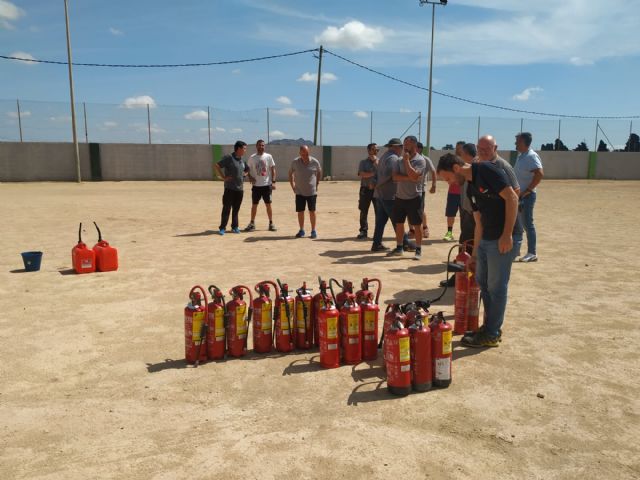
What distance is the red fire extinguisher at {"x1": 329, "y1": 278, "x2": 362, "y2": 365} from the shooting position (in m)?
4.25

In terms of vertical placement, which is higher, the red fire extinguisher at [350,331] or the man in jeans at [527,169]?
the man in jeans at [527,169]

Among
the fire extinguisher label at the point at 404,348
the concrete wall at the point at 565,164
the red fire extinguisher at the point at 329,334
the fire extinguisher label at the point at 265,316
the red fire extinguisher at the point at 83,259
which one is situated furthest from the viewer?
the concrete wall at the point at 565,164

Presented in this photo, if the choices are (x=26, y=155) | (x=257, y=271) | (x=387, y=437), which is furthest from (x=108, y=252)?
(x=26, y=155)

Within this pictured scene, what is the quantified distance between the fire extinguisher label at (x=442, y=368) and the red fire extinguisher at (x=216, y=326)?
5.81ft

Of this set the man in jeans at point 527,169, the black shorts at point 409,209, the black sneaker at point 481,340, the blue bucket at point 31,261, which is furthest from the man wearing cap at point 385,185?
the blue bucket at point 31,261

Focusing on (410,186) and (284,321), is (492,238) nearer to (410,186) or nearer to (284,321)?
(284,321)

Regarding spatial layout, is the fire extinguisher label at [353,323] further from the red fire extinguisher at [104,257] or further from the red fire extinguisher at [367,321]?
the red fire extinguisher at [104,257]

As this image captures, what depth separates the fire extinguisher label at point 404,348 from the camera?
370 centimetres

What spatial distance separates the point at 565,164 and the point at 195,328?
40399 mm

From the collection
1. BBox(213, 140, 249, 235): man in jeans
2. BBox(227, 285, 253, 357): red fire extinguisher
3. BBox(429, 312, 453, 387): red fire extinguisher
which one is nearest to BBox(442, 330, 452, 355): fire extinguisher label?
BBox(429, 312, 453, 387): red fire extinguisher

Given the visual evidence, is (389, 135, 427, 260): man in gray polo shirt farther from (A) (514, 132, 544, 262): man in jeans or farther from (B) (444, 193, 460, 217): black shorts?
(B) (444, 193, 460, 217): black shorts

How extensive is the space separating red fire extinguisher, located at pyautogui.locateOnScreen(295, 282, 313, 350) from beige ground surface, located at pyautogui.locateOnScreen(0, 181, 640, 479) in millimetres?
138

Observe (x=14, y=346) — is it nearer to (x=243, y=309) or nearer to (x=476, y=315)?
(x=243, y=309)

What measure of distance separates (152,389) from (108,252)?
4.10 m
